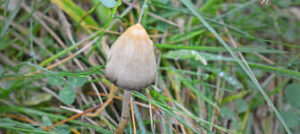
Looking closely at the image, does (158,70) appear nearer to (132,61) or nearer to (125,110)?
(125,110)

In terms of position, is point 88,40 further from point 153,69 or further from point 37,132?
point 153,69

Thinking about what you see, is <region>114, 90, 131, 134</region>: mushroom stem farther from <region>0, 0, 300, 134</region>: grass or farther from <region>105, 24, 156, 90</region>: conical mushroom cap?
<region>105, 24, 156, 90</region>: conical mushroom cap

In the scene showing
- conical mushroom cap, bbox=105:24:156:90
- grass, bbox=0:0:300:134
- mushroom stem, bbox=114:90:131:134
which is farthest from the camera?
grass, bbox=0:0:300:134

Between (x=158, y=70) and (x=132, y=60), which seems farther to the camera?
(x=158, y=70)

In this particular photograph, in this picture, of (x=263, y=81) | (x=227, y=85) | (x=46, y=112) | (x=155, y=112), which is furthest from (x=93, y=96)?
(x=263, y=81)

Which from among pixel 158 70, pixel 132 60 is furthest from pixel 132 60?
pixel 158 70

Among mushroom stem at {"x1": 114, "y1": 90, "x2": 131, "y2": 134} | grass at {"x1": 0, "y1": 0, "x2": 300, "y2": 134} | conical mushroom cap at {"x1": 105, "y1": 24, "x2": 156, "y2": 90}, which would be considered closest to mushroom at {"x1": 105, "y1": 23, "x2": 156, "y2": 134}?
conical mushroom cap at {"x1": 105, "y1": 24, "x2": 156, "y2": 90}

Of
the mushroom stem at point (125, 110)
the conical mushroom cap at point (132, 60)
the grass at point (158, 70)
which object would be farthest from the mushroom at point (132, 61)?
the grass at point (158, 70)
